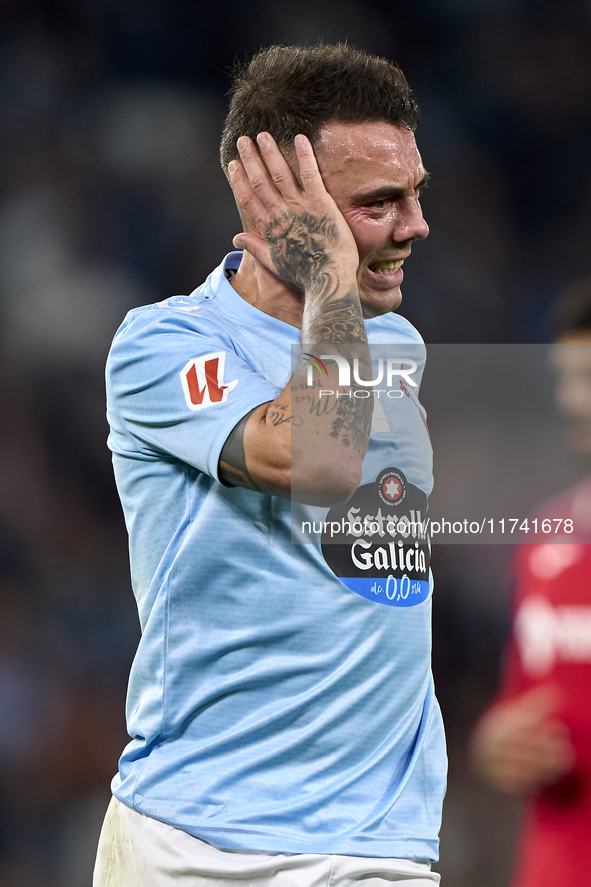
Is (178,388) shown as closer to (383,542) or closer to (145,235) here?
(383,542)

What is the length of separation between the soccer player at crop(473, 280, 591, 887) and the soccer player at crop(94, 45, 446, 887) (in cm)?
21

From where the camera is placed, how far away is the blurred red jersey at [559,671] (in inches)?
54.8

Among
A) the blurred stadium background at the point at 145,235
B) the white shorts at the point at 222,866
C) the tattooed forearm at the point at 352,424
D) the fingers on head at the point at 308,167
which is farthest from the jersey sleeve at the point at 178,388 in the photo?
the blurred stadium background at the point at 145,235

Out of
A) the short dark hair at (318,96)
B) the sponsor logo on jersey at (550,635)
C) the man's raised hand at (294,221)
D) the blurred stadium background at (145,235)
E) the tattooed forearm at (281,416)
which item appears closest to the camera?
the tattooed forearm at (281,416)

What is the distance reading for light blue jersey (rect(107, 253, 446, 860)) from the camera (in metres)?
1.17

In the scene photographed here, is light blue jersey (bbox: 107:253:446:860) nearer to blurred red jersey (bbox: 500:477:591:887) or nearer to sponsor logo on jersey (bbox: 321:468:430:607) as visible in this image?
sponsor logo on jersey (bbox: 321:468:430:607)

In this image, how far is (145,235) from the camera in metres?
3.14

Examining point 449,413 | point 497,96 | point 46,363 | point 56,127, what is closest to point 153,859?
point 449,413

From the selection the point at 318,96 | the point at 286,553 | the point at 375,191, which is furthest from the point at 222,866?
the point at 318,96

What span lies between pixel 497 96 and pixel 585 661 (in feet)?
7.81

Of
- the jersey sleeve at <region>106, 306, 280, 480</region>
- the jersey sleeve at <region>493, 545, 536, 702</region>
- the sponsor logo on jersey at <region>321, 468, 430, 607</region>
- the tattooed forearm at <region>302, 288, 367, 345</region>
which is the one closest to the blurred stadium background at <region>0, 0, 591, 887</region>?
the jersey sleeve at <region>493, 545, 536, 702</region>

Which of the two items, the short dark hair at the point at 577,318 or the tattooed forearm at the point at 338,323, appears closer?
the tattooed forearm at the point at 338,323

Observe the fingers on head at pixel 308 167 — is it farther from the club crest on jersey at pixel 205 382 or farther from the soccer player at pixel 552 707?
the soccer player at pixel 552 707

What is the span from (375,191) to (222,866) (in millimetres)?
905
